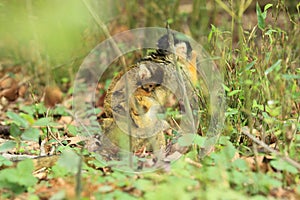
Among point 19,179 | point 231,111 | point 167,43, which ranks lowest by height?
point 19,179

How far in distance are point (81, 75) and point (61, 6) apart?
2.87 m

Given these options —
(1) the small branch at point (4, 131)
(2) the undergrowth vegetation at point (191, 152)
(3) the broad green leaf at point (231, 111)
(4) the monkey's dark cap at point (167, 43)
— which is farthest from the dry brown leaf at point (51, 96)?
(3) the broad green leaf at point (231, 111)

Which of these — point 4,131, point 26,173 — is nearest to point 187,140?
point 26,173

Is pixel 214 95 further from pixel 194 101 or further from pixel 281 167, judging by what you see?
pixel 281 167

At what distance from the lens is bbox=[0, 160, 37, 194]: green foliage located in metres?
1.75

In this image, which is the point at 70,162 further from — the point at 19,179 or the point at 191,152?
the point at 191,152

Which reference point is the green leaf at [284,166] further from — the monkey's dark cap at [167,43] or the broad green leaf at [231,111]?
the monkey's dark cap at [167,43]

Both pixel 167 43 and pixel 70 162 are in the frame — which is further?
pixel 167 43

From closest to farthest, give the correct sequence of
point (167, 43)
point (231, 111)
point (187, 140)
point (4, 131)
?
point (187, 140) < point (231, 111) < point (167, 43) < point (4, 131)

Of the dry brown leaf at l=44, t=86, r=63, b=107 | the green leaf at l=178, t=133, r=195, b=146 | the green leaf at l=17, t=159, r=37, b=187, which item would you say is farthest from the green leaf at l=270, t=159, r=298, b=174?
the dry brown leaf at l=44, t=86, r=63, b=107

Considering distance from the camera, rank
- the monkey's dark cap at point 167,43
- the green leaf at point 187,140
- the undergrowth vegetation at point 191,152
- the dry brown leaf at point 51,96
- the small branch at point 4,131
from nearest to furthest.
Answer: the undergrowth vegetation at point 191,152 < the green leaf at point 187,140 < the monkey's dark cap at point 167,43 < the small branch at point 4,131 < the dry brown leaf at point 51,96

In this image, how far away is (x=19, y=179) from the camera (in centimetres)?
176

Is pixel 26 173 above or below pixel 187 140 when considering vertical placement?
below

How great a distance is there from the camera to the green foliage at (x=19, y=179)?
5.75 ft
